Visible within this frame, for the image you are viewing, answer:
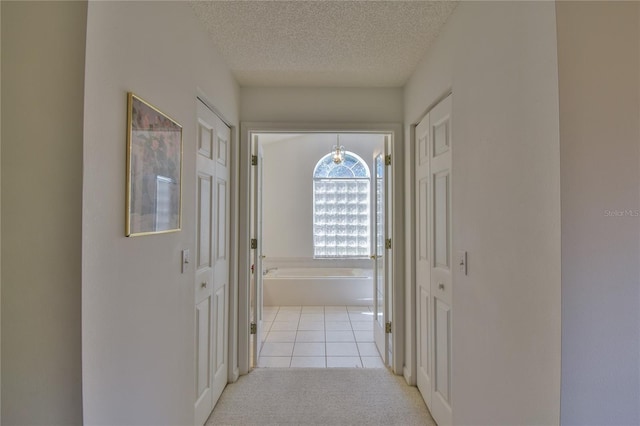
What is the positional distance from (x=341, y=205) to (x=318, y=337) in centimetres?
265

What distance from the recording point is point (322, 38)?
175 centimetres

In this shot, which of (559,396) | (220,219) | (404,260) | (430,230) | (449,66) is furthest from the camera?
(404,260)

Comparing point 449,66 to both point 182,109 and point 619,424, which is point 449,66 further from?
point 619,424

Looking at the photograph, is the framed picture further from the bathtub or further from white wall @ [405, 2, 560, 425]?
the bathtub

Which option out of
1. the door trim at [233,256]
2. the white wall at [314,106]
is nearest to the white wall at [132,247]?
the door trim at [233,256]

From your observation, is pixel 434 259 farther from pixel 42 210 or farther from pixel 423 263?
pixel 42 210

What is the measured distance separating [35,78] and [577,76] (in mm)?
1515

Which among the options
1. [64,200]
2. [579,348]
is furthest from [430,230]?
[64,200]

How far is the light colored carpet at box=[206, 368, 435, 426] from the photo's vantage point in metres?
1.85

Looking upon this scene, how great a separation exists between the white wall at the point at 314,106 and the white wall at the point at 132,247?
84cm

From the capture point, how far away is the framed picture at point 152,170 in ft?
3.30

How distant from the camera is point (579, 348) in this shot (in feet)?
2.79

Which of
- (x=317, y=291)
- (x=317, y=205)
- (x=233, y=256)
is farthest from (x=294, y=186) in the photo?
(x=233, y=256)

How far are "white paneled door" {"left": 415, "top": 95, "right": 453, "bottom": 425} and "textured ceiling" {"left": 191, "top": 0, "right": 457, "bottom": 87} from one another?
460 mm
